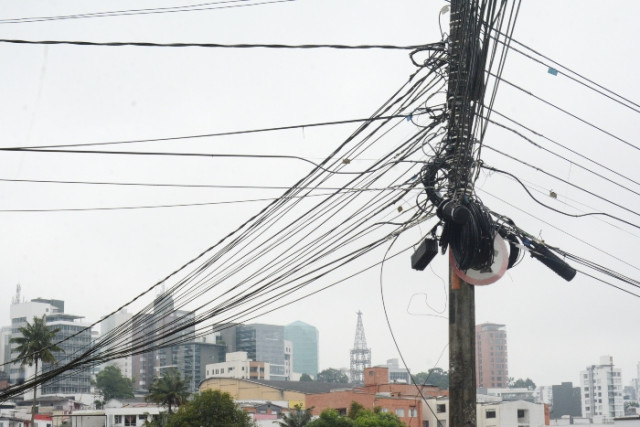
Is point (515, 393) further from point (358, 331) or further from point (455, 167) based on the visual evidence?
point (455, 167)

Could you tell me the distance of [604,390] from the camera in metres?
182

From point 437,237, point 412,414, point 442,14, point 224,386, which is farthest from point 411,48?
point 224,386

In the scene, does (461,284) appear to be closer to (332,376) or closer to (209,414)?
(209,414)

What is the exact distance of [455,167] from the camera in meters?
11.3

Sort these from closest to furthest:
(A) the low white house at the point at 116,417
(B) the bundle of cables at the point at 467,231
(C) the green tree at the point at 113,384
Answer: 1. (B) the bundle of cables at the point at 467,231
2. (A) the low white house at the point at 116,417
3. (C) the green tree at the point at 113,384

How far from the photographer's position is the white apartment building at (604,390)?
17825cm

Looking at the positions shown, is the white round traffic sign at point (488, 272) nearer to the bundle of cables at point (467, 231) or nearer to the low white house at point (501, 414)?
the bundle of cables at point (467, 231)

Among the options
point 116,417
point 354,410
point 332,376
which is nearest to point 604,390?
point 332,376

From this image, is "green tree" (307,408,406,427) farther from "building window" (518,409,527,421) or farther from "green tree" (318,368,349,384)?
"green tree" (318,368,349,384)

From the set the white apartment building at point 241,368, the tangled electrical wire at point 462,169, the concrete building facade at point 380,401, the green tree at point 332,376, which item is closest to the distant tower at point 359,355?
the green tree at point 332,376

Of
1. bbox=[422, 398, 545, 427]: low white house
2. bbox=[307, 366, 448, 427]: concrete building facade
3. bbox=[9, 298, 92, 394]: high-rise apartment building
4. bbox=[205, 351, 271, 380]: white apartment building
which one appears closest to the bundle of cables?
bbox=[307, 366, 448, 427]: concrete building facade

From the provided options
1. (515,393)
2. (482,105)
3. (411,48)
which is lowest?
(515,393)

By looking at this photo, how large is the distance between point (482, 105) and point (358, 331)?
622 ft

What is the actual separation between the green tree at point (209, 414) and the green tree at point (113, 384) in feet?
290
